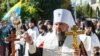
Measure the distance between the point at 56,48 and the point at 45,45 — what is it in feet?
0.69

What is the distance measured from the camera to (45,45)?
6301mm

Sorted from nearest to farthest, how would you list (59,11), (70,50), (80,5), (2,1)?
(70,50) → (59,11) → (2,1) → (80,5)

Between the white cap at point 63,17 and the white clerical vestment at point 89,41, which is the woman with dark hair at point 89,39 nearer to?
the white clerical vestment at point 89,41

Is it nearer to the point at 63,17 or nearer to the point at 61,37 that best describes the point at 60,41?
the point at 61,37

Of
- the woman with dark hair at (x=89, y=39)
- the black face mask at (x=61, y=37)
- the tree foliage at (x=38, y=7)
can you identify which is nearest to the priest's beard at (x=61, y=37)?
the black face mask at (x=61, y=37)

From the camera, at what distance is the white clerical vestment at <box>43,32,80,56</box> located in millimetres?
6102

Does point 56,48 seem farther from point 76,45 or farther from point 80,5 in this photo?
point 80,5

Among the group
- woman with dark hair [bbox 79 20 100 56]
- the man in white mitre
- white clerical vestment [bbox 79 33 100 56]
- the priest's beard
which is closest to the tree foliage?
woman with dark hair [bbox 79 20 100 56]

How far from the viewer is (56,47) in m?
6.16

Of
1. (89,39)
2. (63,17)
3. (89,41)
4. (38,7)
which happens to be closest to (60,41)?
(63,17)

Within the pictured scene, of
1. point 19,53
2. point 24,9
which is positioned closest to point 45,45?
point 19,53

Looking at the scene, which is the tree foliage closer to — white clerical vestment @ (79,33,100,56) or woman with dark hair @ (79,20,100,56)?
woman with dark hair @ (79,20,100,56)

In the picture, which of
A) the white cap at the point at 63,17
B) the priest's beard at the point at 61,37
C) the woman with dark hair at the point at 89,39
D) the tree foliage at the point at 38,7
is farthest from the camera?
the tree foliage at the point at 38,7

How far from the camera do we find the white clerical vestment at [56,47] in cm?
610
